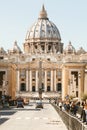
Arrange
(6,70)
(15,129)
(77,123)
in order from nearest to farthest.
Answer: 1. (77,123)
2. (15,129)
3. (6,70)

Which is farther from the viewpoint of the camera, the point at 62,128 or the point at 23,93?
the point at 23,93

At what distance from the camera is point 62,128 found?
3341 centimetres

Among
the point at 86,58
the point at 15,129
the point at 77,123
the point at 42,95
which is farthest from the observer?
the point at 42,95

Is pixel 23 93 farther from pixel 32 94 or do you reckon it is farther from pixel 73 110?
pixel 73 110

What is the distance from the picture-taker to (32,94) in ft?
641

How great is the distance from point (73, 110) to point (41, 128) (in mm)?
8711

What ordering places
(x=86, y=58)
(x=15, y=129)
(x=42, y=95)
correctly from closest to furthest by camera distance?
(x=15, y=129) < (x=86, y=58) < (x=42, y=95)

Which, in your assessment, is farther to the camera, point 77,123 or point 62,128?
point 62,128

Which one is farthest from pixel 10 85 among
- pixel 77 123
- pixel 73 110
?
pixel 77 123

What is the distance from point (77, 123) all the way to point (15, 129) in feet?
29.1

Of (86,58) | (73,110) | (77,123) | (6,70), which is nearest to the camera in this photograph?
(77,123)

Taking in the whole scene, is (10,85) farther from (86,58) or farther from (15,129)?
(15,129)

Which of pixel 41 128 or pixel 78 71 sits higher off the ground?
pixel 78 71

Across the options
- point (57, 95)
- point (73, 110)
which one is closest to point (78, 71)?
point (57, 95)
